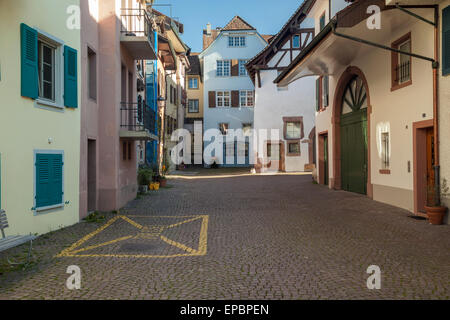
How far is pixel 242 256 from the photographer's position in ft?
22.7

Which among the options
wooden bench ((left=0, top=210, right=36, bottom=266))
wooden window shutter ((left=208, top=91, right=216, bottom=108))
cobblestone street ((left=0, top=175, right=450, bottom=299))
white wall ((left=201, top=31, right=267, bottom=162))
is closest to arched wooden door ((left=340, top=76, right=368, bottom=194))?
cobblestone street ((left=0, top=175, right=450, bottom=299))

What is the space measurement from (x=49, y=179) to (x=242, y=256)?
463 cm

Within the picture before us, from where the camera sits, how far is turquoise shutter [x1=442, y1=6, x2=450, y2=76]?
A: 9164 mm

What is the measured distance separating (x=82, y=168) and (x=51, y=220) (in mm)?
1821

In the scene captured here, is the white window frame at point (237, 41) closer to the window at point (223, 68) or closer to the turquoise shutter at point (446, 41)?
the window at point (223, 68)

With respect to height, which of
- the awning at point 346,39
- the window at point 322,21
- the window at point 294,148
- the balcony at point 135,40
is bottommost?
the window at point 294,148

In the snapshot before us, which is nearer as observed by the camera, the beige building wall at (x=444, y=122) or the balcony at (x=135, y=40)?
the beige building wall at (x=444, y=122)

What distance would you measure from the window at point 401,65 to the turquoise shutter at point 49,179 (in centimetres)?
871

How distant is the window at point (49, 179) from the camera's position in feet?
28.5

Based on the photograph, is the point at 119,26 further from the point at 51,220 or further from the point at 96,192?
the point at 51,220

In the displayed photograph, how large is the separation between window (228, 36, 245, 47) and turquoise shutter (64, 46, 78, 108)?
30.3 meters

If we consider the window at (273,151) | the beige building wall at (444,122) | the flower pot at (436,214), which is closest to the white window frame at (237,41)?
the window at (273,151)

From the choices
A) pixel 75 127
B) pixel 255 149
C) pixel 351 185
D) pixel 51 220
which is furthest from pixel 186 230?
pixel 255 149
